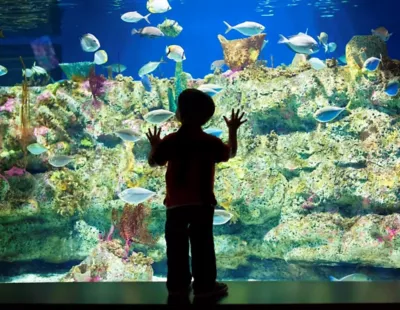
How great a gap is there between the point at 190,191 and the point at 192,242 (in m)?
0.33

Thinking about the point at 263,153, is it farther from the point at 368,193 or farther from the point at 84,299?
the point at 84,299

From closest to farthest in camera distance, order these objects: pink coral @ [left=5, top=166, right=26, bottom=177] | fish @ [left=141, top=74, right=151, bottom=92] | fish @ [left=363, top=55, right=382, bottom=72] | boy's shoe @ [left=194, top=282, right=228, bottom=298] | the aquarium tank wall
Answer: boy's shoe @ [left=194, top=282, right=228, bottom=298] < fish @ [left=363, top=55, right=382, bottom=72] < the aquarium tank wall < pink coral @ [left=5, top=166, right=26, bottom=177] < fish @ [left=141, top=74, right=151, bottom=92]

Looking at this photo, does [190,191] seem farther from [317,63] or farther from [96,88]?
[96,88]

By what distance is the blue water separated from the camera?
12.6 metres

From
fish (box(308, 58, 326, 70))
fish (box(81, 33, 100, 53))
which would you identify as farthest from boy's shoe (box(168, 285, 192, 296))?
fish (box(81, 33, 100, 53))

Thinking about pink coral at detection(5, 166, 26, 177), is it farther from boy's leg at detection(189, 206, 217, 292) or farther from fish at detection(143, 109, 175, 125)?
boy's leg at detection(189, 206, 217, 292)

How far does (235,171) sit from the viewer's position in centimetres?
827

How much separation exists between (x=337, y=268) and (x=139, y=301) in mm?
6317

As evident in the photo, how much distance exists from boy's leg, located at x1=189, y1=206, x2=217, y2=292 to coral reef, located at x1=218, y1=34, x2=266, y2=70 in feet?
25.0

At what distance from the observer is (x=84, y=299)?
2293mm

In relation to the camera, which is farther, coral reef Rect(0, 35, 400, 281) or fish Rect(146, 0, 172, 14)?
fish Rect(146, 0, 172, 14)

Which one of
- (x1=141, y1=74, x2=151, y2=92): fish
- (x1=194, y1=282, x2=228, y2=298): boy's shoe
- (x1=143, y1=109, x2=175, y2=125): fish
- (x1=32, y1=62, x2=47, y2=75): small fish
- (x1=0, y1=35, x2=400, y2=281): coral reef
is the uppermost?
(x1=32, y1=62, x2=47, y2=75): small fish

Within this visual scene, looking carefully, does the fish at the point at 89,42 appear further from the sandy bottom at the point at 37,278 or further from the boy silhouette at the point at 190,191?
the boy silhouette at the point at 190,191

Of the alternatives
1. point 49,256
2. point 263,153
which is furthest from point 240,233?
point 49,256
